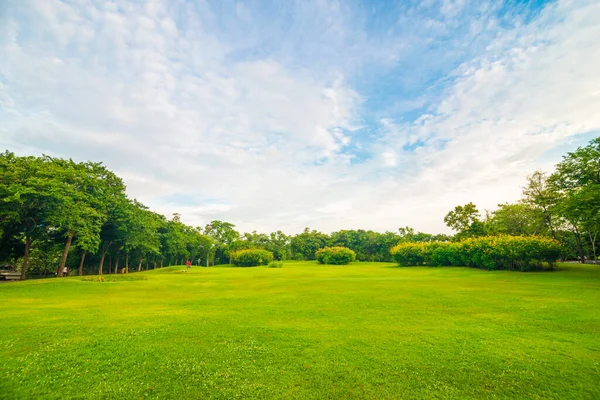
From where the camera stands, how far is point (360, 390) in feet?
18.8

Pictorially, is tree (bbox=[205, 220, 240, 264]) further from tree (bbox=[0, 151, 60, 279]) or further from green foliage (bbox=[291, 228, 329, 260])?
tree (bbox=[0, 151, 60, 279])

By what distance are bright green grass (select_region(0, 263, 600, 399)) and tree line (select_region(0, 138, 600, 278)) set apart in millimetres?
17404

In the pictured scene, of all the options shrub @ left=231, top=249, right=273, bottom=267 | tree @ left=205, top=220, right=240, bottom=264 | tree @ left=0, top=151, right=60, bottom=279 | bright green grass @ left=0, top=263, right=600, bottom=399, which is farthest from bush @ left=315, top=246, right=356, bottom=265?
bright green grass @ left=0, top=263, right=600, bottom=399

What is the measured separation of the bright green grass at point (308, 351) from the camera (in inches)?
232

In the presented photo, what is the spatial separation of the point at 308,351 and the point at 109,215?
40.7 m

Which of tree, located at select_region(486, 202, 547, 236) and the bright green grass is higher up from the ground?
tree, located at select_region(486, 202, 547, 236)

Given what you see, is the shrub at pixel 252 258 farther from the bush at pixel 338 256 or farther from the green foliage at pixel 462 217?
the green foliage at pixel 462 217

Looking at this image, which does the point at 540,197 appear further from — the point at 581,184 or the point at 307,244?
the point at 307,244

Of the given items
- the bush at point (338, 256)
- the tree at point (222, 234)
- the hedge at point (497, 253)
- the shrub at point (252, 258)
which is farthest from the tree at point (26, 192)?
the tree at point (222, 234)

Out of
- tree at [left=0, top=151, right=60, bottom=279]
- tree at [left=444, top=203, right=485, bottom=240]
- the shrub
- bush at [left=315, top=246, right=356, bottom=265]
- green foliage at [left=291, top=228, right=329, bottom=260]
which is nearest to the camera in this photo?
tree at [left=0, top=151, right=60, bottom=279]

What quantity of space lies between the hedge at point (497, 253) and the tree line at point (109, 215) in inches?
70.6

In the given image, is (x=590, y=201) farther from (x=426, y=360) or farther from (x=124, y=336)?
(x=124, y=336)

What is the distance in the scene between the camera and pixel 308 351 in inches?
302

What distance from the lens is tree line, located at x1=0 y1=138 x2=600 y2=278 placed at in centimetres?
2617
